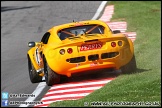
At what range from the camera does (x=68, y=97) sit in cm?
1315

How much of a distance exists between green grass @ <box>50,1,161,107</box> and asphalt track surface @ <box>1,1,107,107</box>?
5.87 feet

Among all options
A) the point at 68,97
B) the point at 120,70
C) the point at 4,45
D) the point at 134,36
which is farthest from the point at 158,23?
the point at 68,97

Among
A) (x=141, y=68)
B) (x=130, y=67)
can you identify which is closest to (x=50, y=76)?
(x=130, y=67)

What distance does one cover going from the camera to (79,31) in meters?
15.1

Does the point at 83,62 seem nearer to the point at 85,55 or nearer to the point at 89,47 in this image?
the point at 85,55

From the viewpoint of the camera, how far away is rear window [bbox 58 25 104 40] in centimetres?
1496

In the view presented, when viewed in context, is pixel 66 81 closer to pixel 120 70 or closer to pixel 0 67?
pixel 120 70

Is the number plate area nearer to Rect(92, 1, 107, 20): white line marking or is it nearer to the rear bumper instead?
the rear bumper

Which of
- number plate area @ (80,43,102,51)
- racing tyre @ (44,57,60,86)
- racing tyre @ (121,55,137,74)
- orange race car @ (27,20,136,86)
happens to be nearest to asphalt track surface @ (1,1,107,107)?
racing tyre @ (44,57,60,86)

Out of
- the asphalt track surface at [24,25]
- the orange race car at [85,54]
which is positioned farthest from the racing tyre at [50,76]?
the asphalt track surface at [24,25]

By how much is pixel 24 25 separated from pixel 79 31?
15142mm

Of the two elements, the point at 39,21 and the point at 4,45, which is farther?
the point at 39,21

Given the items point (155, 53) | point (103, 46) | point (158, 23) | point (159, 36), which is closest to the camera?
point (103, 46)

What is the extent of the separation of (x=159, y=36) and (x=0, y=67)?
612 cm
